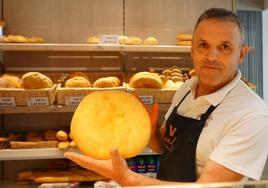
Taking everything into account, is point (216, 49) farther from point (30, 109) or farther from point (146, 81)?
point (30, 109)

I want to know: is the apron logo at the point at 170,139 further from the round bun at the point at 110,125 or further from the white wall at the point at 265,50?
the white wall at the point at 265,50

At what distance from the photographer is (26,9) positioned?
8.05 ft

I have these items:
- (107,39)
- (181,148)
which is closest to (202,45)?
(181,148)

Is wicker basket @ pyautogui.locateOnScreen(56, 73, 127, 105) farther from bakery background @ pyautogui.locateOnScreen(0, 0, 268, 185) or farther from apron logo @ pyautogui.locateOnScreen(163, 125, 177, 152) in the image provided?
apron logo @ pyautogui.locateOnScreen(163, 125, 177, 152)

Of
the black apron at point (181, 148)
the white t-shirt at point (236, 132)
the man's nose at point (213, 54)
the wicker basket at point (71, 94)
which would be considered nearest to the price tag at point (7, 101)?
the wicker basket at point (71, 94)

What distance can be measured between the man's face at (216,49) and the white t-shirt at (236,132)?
7 cm

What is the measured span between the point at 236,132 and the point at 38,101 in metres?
1.37

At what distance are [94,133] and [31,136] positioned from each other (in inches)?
71.6

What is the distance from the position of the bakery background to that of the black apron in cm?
126

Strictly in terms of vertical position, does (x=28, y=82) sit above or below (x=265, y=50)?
below

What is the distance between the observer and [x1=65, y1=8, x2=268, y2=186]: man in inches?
33.9

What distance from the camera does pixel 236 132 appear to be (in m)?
0.88

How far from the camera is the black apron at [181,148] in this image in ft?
3.29

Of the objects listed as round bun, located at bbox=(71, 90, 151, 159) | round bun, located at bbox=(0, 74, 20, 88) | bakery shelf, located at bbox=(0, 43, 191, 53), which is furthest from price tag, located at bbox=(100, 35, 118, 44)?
round bun, located at bbox=(71, 90, 151, 159)
